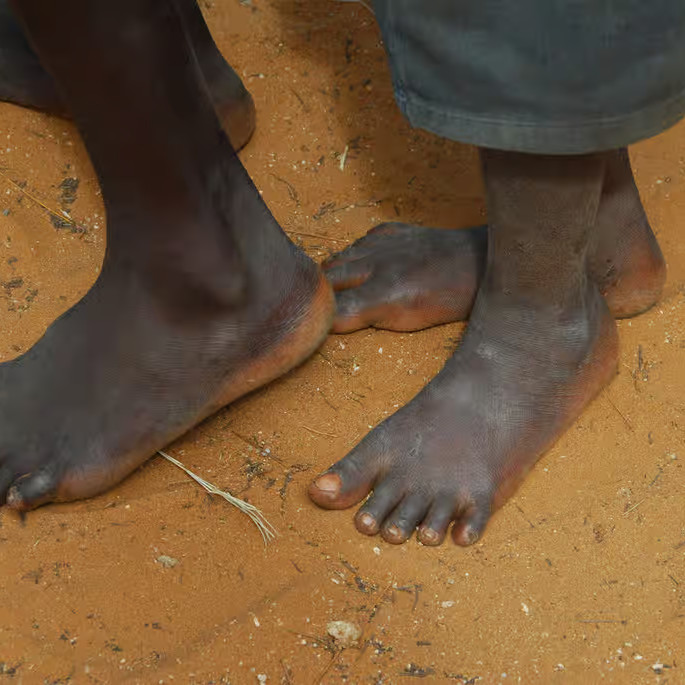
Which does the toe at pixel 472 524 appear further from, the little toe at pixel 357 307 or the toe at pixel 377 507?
the little toe at pixel 357 307

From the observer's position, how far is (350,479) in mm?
1528

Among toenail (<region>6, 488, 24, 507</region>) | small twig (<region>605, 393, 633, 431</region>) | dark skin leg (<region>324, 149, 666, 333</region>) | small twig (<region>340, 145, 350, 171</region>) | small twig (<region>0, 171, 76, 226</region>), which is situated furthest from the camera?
small twig (<region>340, 145, 350, 171</region>)

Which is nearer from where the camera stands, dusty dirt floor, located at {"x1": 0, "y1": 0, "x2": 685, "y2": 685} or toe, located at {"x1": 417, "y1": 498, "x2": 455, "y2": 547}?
dusty dirt floor, located at {"x1": 0, "y1": 0, "x2": 685, "y2": 685}

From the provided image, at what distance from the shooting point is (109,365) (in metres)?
1.53

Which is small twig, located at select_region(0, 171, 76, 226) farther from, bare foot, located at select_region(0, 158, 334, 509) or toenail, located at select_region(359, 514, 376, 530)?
toenail, located at select_region(359, 514, 376, 530)

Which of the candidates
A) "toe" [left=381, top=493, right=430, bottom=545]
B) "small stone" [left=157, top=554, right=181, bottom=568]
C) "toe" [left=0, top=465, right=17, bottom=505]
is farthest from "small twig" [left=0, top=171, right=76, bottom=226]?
"toe" [left=381, top=493, right=430, bottom=545]

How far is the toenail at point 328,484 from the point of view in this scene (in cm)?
151

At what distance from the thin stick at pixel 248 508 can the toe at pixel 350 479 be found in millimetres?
85

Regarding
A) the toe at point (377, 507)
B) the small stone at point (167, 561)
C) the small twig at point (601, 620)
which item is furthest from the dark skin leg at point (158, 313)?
the small twig at point (601, 620)

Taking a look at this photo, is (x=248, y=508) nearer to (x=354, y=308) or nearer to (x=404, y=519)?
(x=404, y=519)

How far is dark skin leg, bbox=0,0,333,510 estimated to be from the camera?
137 cm

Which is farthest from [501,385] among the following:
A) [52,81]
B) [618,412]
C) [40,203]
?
[52,81]

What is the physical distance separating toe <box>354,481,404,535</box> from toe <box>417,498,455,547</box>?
0.19 ft

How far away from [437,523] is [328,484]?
0.60 ft
